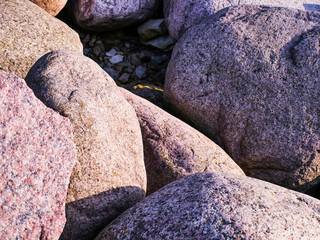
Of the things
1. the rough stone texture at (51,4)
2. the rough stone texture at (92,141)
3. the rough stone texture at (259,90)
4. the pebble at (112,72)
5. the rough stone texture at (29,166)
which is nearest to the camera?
the rough stone texture at (29,166)

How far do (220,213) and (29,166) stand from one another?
3.92 feet

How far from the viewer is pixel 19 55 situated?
3879 millimetres

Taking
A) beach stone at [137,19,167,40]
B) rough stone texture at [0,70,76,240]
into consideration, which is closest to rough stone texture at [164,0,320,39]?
beach stone at [137,19,167,40]

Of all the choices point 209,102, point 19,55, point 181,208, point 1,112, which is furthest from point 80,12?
point 181,208

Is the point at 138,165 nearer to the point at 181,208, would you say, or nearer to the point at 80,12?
the point at 181,208

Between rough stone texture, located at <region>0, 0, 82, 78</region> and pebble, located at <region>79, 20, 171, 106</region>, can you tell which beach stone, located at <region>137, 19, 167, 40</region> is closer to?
pebble, located at <region>79, 20, 171, 106</region>

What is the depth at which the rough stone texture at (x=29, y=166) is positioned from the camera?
83.3 inches

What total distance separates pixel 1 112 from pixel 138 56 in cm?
390

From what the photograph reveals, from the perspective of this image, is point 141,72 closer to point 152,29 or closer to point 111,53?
point 111,53

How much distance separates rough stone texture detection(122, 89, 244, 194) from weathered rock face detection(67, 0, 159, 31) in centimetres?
224

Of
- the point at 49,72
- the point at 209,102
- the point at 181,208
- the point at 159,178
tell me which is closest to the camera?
the point at 181,208

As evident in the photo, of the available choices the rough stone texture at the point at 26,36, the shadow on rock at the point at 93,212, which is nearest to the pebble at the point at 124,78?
the rough stone texture at the point at 26,36

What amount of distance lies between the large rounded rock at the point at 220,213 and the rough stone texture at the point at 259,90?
151cm

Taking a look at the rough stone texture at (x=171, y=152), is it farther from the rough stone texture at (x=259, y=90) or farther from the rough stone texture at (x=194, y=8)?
the rough stone texture at (x=194, y=8)
